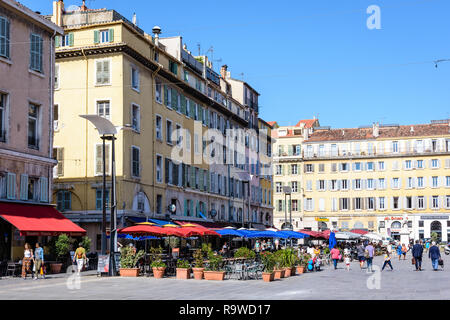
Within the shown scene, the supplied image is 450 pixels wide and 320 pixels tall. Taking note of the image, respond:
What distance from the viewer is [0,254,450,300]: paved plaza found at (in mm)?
18422

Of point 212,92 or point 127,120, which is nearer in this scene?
point 127,120

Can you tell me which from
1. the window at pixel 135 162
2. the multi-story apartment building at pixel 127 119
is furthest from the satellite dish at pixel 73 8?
the window at pixel 135 162

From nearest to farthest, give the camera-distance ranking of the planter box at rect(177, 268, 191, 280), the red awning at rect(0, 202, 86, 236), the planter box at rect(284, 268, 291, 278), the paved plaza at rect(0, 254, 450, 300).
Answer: the paved plaza at rect(0, 254, 450, 300)
the planter box at rect(177, 268, 191, 280)
the red awning at rect(0, 202, 86, 236)
the planter box at rect(284, 268, 291, 278)

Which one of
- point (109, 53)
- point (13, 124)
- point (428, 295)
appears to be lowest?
point (428, 295)

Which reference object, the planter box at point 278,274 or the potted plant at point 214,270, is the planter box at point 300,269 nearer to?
the planter box at point 278,274

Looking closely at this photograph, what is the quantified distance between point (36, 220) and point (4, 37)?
7922 millimetres

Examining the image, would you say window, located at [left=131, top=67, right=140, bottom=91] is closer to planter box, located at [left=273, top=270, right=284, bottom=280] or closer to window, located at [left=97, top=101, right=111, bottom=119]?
window, located at [left=97, top=101, right=111, bottom=119]

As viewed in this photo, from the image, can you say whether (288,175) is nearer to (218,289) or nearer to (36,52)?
(36,52)

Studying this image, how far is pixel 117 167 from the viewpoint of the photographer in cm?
3788

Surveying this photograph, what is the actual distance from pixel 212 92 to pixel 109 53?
17.2 metres

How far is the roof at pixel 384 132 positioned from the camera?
89.5 m

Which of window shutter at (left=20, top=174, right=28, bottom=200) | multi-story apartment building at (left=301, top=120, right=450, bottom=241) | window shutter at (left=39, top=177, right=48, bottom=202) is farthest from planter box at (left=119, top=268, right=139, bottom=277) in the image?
multi-story apartment building at (left=301, top=120, right=450, bottom=241)
